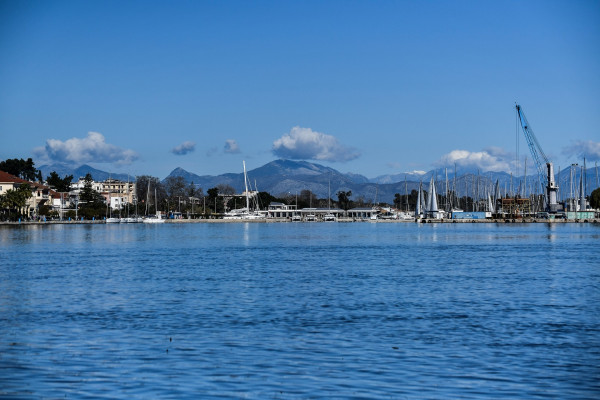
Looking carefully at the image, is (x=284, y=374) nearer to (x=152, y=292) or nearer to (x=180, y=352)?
(x=180, y=352)

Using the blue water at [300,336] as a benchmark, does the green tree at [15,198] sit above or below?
above

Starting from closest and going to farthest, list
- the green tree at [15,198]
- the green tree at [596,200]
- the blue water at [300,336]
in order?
the blue water at [300,336]
the green tree at [15,198]
the green tree at [596,200]

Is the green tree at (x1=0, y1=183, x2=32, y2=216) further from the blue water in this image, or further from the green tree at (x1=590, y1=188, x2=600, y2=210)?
the green tree at (x1=590, y1=188, x2=600, y2=210)

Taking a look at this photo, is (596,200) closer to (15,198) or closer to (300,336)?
(15,198)

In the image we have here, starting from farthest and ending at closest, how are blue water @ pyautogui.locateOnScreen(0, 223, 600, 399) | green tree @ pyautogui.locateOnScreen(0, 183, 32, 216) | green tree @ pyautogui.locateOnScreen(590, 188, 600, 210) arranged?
1. green tree @ pyautogui.locateOnScreen(590, 188, 600, 210)
2. green tree @ pyautogui.locateOnScreen(0, 183, 32, 216)
3. blue water @ pyautogui.locateOnScreen(0, 223, 600, 399)

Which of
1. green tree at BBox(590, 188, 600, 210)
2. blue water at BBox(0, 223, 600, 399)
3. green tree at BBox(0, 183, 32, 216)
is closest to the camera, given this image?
blue water at BBox(0, 223, 600, 399)

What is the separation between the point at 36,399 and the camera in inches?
533

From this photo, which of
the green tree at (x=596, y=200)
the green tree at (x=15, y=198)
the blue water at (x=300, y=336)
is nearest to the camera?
the blue water at (x=300, y=336)

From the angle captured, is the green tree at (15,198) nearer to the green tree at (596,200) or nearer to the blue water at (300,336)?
the blue water at (300,336)

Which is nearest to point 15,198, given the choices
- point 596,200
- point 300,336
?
point 596,200

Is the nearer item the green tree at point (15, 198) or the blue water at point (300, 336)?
the blue water at point (300, 336)

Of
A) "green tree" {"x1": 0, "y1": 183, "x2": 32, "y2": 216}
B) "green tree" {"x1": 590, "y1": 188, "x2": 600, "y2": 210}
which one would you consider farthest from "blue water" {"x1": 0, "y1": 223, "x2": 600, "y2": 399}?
"green tree" {"x1": 590, "y1": 188, "x2": 600, "y2": 210}

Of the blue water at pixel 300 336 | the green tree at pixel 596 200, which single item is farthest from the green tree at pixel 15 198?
the green tree at pixel 596 200

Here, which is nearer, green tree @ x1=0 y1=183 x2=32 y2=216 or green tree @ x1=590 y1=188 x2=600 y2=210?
green tree @ x1=0 y1=183 x2=32 y2=216
